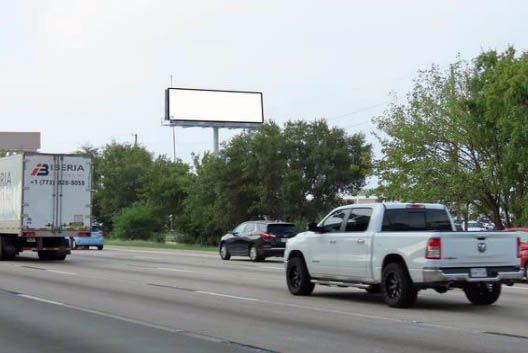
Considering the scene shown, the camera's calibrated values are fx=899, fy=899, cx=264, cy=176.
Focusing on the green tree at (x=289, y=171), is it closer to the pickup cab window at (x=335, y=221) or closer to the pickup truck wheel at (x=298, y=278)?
the pickup truck wheel at (x=298, y=278)

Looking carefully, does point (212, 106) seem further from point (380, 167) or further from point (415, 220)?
point (415, 220)

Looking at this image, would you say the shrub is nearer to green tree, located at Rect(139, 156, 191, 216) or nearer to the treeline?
green tree, located at Rect(139, 156, 191, 216)

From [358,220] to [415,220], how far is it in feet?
3.50

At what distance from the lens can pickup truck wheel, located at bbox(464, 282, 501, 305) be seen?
16.5 m

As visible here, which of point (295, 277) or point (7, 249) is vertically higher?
point (7, 249)

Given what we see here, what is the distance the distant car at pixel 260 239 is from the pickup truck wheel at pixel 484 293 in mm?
17704

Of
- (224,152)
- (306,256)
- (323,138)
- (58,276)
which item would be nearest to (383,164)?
(323,138)

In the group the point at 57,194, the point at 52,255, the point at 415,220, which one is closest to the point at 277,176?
the point at 52,255

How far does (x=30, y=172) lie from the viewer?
3080cm

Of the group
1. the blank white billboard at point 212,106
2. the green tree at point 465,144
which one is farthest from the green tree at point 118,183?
the green tree at point 465,144

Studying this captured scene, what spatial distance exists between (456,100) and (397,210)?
24.4 metres

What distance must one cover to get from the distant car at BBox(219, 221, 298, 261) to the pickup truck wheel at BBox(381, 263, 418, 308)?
1821 centimetres

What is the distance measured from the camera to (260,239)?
113 feet

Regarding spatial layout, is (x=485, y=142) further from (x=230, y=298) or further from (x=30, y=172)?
(x=230, y=298)
